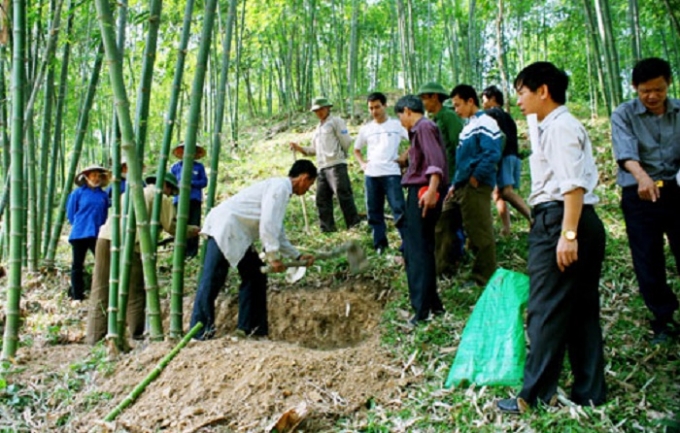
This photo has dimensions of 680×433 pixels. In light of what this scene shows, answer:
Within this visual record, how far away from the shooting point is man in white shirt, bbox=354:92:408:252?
213 inches

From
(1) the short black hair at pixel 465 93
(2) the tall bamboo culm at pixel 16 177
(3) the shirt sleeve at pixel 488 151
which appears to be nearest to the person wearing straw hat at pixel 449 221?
(1) the short black hair at pixel 465 93

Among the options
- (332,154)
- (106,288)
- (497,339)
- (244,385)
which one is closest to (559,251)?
(497,339)

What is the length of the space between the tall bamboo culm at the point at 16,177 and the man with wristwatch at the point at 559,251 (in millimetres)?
3060

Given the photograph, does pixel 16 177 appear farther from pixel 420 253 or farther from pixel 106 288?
pixel 420 253

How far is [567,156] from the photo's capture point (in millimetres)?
2443

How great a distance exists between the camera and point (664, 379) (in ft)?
9.84

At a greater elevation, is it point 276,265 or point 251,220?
point 251,220

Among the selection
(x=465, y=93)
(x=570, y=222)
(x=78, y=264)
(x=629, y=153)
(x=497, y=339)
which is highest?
(x=465, y=93)

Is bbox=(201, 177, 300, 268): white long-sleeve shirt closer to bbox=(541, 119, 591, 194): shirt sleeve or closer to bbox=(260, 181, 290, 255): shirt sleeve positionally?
bbox=(260, 181, 290, 255): shirt sleeve

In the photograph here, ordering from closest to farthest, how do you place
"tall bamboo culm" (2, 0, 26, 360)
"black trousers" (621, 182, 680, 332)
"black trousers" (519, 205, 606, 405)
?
"black trousers" (519, 205, 606, 405) < "black trousers" (621, 182, 680, 332) < "tall bamboo culm" (2, 0, 26, 360)

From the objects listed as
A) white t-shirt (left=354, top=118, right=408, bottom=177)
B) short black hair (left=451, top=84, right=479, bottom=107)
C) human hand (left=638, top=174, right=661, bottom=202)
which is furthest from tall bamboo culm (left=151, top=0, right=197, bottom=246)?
human hand (left=638, top=174, right=661, bottom=202)

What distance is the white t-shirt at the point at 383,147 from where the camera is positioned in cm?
541

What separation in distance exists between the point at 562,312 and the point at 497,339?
1.72 feet

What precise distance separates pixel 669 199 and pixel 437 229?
5.74 feet
